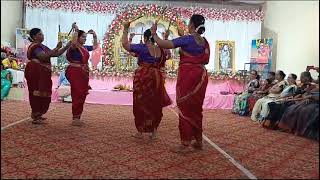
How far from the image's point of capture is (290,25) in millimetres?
2023

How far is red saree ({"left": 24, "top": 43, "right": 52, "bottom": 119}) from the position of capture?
13.6 feet

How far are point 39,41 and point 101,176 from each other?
90.9 inches

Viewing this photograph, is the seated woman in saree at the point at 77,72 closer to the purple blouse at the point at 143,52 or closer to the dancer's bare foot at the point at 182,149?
the purple blouse at the point at 143,52

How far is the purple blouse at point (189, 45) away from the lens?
2984 millimetres

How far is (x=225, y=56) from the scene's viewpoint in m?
9.02

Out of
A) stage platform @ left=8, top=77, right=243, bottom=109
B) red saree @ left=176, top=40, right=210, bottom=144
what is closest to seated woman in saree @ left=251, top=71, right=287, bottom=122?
stage platform @ left=8, top=77, right=243, bottom=109

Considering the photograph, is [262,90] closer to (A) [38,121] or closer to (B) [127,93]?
(B) [127,93]

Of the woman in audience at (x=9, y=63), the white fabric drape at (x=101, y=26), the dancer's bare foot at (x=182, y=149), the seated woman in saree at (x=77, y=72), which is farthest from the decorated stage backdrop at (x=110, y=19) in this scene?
the dancer's bare foot at (x=182, y=149)

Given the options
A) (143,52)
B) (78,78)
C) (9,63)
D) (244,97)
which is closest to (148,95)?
(143,52)

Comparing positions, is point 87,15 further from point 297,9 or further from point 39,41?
point 297,9

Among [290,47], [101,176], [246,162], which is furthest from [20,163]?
[290,47]

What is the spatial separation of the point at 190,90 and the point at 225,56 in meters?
6.14

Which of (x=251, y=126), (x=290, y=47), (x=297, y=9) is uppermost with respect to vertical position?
(x=297, y=9)

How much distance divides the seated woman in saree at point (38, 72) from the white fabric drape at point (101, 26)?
4.63m
